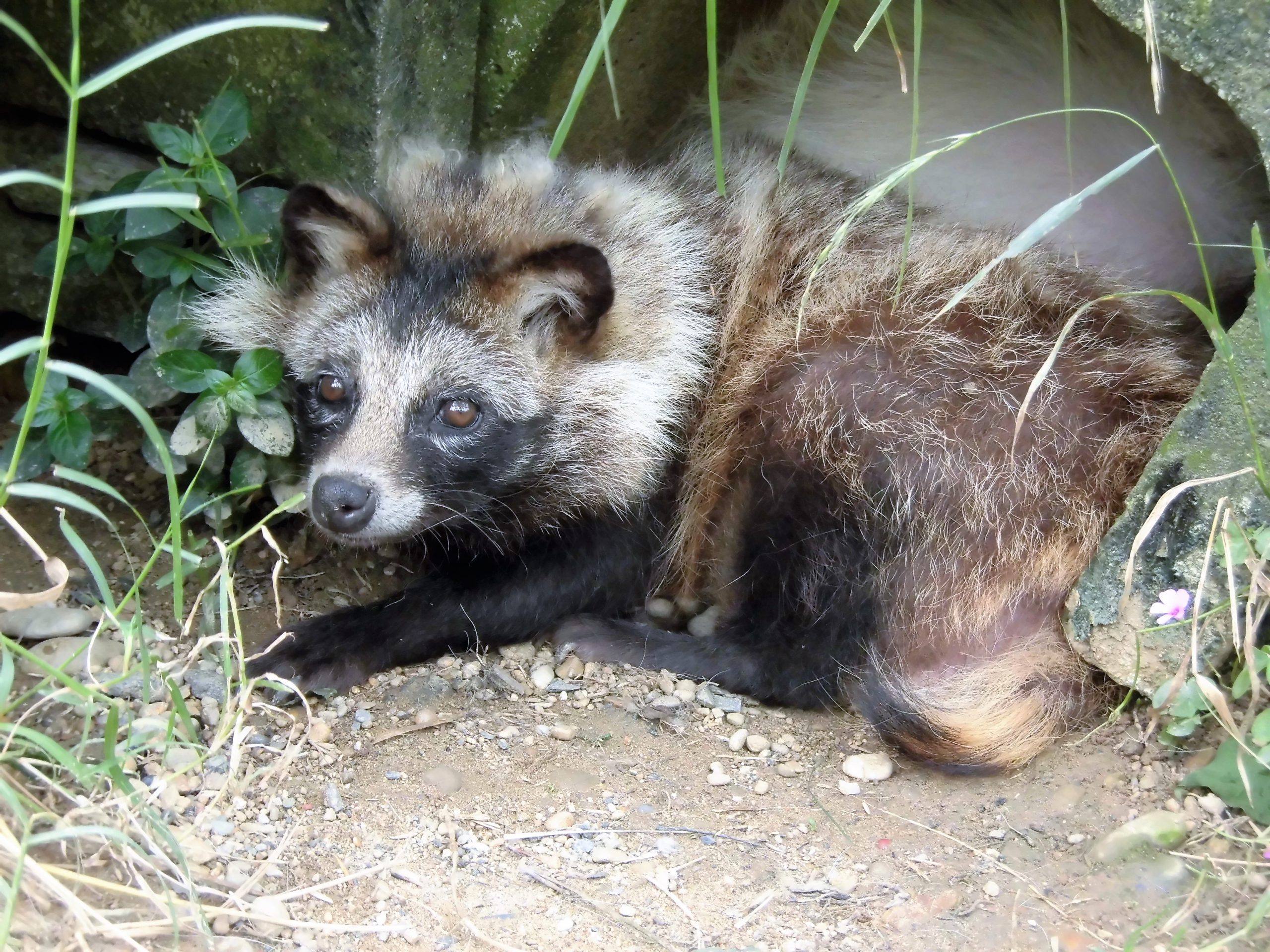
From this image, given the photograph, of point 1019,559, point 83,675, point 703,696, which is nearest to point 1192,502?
point 1019,559

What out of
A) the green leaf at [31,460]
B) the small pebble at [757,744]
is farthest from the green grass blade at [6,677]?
the small pebble at [757,744]

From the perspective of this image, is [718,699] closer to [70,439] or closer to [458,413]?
[458,413]

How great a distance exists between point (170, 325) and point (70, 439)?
0.44 m

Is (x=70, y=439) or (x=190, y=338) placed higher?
(x=190, y=338)

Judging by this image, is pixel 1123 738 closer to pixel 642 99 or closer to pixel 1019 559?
pixel 1019 559

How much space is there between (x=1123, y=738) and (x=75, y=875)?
8.12 feet

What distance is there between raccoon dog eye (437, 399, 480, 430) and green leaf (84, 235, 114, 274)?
1053 mm

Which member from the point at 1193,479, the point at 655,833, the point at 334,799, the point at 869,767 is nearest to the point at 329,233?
the point at 334,799

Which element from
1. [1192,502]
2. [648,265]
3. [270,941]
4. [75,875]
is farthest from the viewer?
[648,265]

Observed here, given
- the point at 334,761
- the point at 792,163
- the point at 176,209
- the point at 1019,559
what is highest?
the point at 792,163

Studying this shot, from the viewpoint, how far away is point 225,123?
3.20m

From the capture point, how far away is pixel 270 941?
225 centimetres

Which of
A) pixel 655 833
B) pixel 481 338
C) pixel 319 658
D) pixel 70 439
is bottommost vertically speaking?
pixel 319 658

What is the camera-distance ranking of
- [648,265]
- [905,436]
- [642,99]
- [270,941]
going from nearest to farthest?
1. [270,941]
2. [905,436]
3. [648,265]
4. [642,99]
